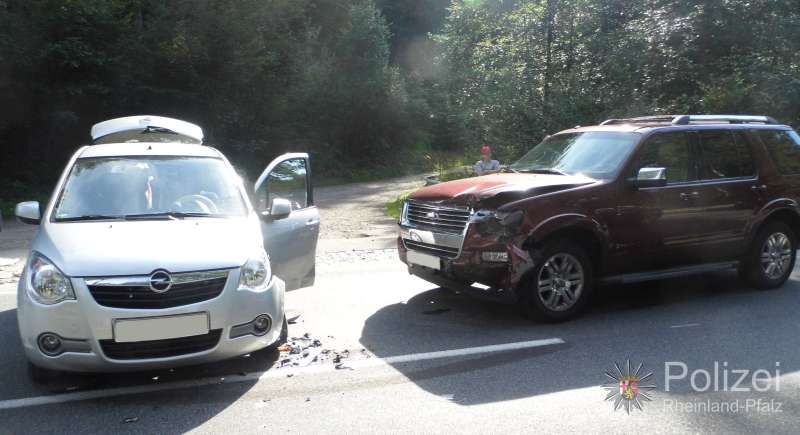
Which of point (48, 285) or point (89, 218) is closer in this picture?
point (48, 285)

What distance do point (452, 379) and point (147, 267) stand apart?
90.9 inches

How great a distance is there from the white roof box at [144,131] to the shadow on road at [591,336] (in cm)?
294

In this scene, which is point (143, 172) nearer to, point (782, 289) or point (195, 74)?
point (782, 289)

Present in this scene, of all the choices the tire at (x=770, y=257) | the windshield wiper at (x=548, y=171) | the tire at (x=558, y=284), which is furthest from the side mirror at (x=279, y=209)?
the tire at (x=770, y=257)

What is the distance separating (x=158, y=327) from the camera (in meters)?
4.77

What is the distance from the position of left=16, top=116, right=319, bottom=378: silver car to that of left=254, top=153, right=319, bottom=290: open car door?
3cm

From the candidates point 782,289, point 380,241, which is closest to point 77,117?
point 380,241

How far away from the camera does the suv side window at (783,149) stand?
323 inches

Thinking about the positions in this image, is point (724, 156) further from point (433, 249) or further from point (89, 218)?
point (89, 218)

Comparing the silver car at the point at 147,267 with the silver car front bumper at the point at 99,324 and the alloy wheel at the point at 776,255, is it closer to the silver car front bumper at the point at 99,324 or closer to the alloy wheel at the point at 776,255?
the silver car front bumper at the point at 99,324

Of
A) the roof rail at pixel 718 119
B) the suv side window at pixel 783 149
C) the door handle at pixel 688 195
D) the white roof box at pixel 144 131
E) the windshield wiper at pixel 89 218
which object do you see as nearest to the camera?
the windshield wiper at pixel 89 218

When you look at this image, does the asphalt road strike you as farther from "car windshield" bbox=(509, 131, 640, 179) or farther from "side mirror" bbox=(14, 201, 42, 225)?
"car windshield" bbox=(509, 131, 640, 179)

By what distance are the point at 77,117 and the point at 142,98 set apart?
6.52ft

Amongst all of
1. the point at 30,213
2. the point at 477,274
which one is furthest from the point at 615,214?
the point at 30,213
